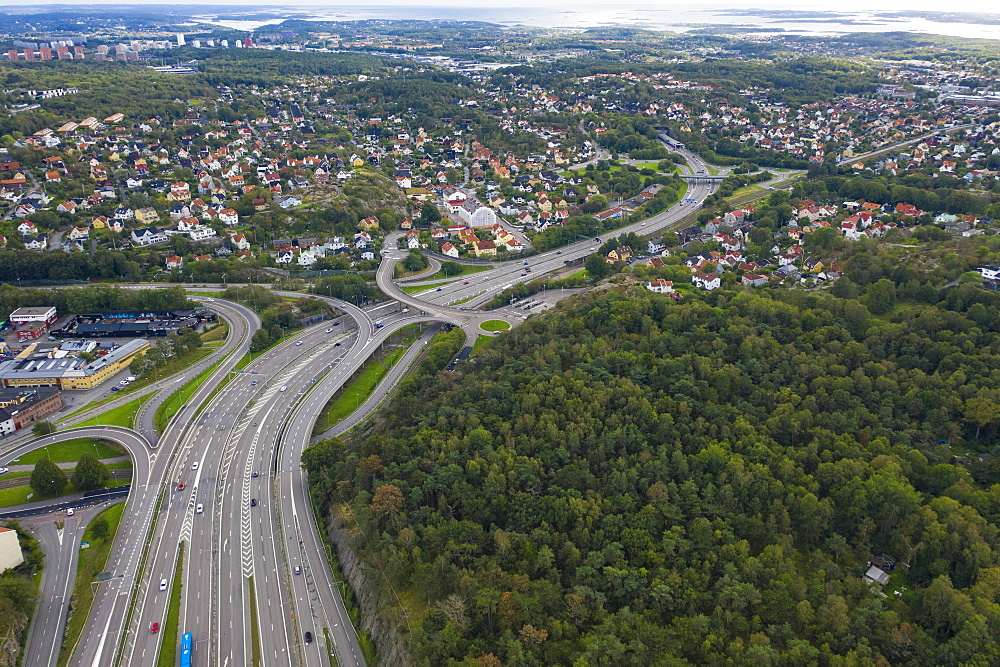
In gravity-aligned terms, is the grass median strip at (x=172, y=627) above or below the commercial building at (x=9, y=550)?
below

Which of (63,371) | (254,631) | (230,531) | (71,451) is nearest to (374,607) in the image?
(254,631)

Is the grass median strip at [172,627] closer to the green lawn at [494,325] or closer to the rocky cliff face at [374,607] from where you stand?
the rocky cliff face at [374,607]

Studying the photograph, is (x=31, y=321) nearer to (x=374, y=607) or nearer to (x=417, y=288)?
(x=417, y=288)

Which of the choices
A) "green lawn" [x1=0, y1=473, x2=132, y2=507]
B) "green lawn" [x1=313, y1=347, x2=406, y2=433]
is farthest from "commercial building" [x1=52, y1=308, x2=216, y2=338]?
"green lawn" [x1=0, y1=473, x2=132, y2=507]

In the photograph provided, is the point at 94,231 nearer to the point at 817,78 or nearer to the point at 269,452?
the point at 269,452

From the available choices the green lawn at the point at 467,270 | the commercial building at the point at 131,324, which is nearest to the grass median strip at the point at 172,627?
the commercial building at the point at 131,324

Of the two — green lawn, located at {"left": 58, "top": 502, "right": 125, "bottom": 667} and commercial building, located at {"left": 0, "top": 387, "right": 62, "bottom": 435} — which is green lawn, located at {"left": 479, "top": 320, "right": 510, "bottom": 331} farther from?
commercial building, located at {"left": 0, "top": 387, "right": 62, "bottom": 435}

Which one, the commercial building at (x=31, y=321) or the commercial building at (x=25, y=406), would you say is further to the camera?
the commercial building at (x=31, y=321)

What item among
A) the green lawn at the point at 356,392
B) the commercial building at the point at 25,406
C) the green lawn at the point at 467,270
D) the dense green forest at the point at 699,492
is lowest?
the green lawn at the point at 356,392
